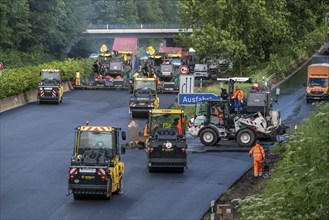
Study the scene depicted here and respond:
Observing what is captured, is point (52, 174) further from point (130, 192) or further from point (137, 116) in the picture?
point (137, 116)

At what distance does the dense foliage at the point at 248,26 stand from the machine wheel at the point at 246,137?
91.6ft

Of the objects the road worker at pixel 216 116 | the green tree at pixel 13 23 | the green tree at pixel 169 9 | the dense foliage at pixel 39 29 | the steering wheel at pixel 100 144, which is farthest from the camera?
the green tree at pixel 169 9

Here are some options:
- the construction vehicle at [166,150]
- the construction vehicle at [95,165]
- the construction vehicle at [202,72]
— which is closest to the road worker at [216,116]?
the construction vehicle at [166,150]

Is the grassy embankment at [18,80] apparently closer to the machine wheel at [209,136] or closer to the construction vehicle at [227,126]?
the construction vehicle at [227,126]

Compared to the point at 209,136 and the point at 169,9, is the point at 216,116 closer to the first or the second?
the point at 209,136

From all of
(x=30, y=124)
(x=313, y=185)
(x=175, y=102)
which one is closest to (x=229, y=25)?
(x=175, y=102)

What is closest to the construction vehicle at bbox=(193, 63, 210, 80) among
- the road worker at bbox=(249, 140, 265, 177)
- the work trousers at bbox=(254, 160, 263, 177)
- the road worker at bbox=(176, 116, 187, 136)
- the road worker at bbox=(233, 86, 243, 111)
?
the road worker at bbox=(233, 86, 243, 111)

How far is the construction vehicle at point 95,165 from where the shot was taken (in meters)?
26.7

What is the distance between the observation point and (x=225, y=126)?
3919cm

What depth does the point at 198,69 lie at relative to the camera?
75812 mm

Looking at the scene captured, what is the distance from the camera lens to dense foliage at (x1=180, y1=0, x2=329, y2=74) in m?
67.9

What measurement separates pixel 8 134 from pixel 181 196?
57.1ft

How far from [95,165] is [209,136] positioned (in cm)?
1284

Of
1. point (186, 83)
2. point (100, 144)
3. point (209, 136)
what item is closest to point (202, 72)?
point (186, 83)
